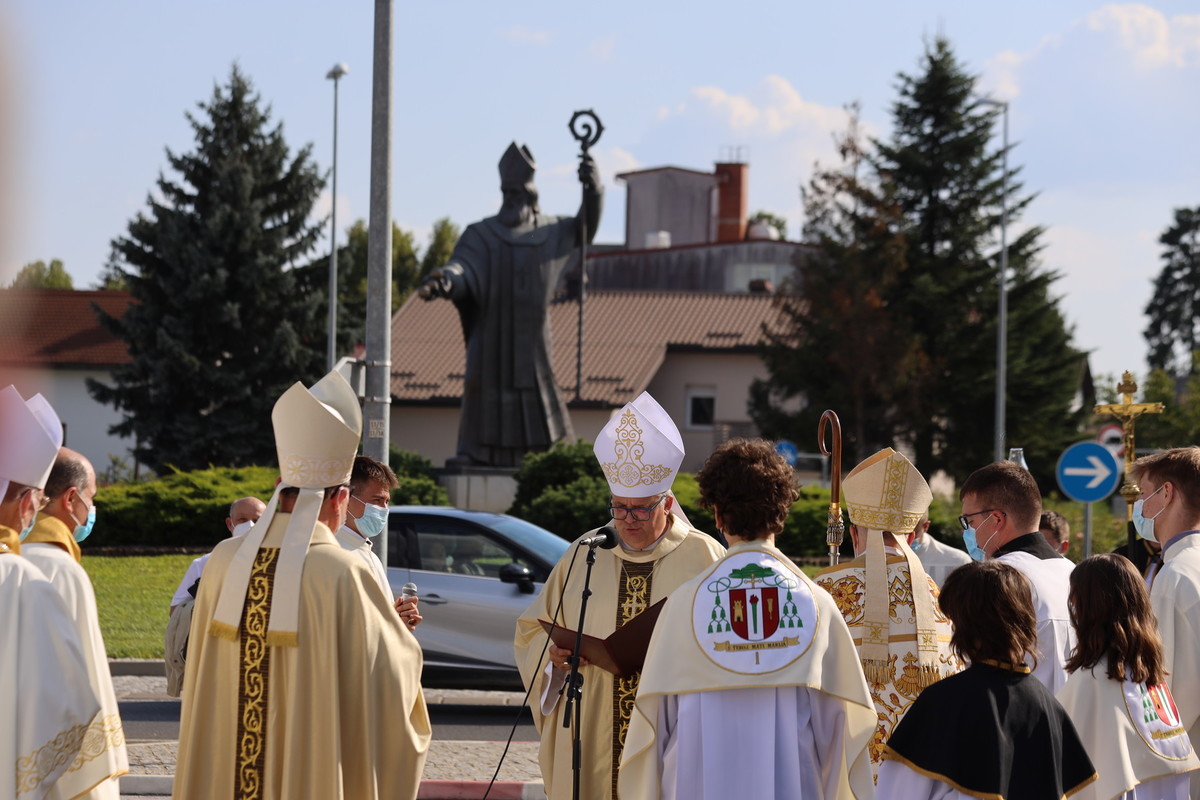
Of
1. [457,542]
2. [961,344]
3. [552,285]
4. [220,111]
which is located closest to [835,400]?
[961,344]

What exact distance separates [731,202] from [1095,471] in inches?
1948

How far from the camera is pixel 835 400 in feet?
139

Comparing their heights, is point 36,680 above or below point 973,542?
below

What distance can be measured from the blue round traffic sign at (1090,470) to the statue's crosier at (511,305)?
7411 mm

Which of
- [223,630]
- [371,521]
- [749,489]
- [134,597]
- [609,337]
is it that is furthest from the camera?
[609,337]

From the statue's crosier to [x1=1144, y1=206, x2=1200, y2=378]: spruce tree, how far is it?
6738cm

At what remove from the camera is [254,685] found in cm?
422

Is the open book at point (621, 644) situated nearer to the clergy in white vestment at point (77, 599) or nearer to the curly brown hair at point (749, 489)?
the curly brown hair at point (749, 489)

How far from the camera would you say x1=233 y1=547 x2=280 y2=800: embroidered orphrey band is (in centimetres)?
421

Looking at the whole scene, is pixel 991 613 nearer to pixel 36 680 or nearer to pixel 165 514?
pixel 36 680

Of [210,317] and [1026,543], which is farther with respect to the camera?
[210,317]

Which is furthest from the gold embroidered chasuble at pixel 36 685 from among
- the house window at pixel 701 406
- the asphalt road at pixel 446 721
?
the house window at pixel 701 406

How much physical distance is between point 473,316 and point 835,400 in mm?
23907

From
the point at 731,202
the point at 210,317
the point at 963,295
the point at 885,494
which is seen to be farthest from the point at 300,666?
the point at 731,202
